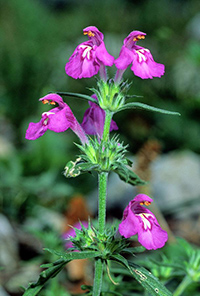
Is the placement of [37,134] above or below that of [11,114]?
above

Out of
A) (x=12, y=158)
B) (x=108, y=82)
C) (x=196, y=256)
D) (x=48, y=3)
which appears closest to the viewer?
(x=108, y=82)

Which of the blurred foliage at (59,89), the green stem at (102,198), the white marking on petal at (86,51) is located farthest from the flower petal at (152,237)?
the blurred foliage at (59,89)

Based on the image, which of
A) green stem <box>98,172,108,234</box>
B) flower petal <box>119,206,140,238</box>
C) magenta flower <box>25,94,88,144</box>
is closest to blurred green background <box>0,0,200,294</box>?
magenta flower <box>25,94,88,144</box>

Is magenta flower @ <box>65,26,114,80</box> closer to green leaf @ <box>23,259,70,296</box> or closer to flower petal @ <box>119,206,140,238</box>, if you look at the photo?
flower petal @ <box>119,206,140,238</box>

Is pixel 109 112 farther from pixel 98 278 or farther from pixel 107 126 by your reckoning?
pixel 98 278

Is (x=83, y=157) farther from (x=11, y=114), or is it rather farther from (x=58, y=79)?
(x=58, y=79)

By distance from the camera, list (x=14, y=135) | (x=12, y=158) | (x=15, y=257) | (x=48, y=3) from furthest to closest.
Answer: (x=48, y=3) < (x=14, y=135) < (x=12, y=158) < (x=15, y=257)

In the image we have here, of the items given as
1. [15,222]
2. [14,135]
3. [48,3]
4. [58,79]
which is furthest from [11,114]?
[48,3]
